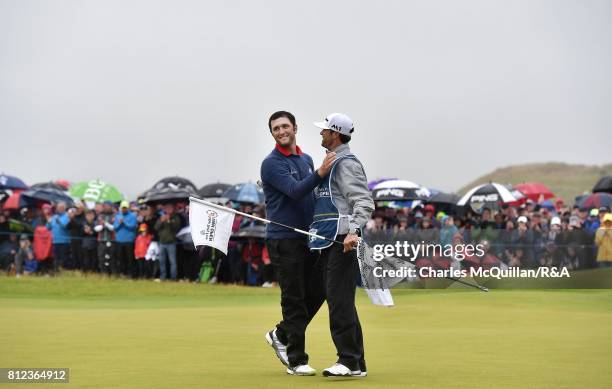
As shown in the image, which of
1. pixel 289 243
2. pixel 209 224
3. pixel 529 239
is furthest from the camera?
pixel 529 239

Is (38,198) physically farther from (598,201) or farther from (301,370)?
(301,370)

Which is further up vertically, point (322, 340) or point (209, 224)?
point (209, 224)

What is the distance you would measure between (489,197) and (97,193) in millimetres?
14778

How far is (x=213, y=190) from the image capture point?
119 ft

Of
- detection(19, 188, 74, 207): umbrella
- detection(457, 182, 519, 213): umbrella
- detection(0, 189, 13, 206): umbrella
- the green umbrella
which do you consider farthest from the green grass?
the green umbrella

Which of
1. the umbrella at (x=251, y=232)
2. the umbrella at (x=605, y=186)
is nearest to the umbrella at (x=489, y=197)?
the umbrella at (x=605, y=186)

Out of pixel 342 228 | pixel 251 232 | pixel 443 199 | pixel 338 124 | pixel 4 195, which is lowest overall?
pixel 342 228

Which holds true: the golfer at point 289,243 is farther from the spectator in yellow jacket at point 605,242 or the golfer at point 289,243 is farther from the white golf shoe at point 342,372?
the spectator in yellow jacket at point 605,242

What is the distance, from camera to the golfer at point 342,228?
33.2 feet

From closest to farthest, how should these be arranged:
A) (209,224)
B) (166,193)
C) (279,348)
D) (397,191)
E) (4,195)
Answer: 1. (279,348)
2. (209,224)
3. (166,193)
4. (397,191)
5. (4,195)

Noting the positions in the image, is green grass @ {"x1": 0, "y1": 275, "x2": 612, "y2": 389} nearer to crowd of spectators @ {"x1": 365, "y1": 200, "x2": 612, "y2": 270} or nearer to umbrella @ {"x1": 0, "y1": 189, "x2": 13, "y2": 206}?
crowd of spectators @ {"x1": 365, "y1": 200, "x2": 612, "y2": 270}

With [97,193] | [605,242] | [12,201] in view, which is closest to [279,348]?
[605,242]

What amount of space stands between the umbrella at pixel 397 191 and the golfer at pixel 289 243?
70.2 feet

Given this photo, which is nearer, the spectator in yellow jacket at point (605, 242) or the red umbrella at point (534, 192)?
the spectator in yellow jacket at point (605, 242)
